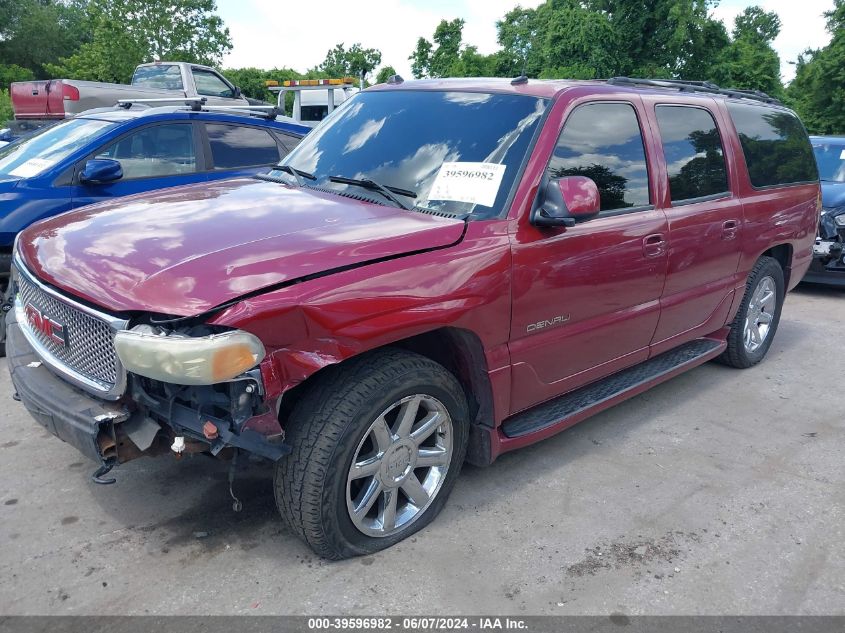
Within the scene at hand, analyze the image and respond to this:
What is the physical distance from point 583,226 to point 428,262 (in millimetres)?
1011

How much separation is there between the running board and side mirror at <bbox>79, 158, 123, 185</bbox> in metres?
3.69

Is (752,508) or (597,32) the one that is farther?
(597,32)

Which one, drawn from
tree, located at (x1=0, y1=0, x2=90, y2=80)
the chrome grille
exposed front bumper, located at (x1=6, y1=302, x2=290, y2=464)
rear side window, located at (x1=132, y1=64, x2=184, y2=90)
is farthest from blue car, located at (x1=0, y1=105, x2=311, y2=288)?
tree, located at (x1=0, y1=0, x2=90, y2=80)

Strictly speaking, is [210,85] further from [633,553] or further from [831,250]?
[633,553]

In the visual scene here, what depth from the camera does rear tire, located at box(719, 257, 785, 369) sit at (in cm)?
517

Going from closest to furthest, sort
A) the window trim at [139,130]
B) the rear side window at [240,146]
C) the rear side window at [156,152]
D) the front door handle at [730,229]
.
A: the front door handle at [730,229] → the window trim at [139,130] → the rear side window at [156,152] → the rear side window at [240,146]

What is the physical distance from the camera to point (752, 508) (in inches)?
137

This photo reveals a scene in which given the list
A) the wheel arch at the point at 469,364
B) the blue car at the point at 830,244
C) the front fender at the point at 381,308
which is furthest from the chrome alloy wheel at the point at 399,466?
the blue car at the point at 830,244

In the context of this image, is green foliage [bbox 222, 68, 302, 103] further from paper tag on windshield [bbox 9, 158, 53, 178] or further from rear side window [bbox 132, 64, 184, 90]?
paper tag on windshield [bbox 9, 158, 53, 178]

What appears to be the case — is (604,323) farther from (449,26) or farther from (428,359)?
(449,26)

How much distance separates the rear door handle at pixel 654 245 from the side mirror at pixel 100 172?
154 inches

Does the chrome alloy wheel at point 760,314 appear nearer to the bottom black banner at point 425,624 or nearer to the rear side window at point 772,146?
the rear side window at point 772,146

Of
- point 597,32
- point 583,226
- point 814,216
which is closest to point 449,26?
point 597,32

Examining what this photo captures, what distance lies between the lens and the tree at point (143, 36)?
24609 millimetres
